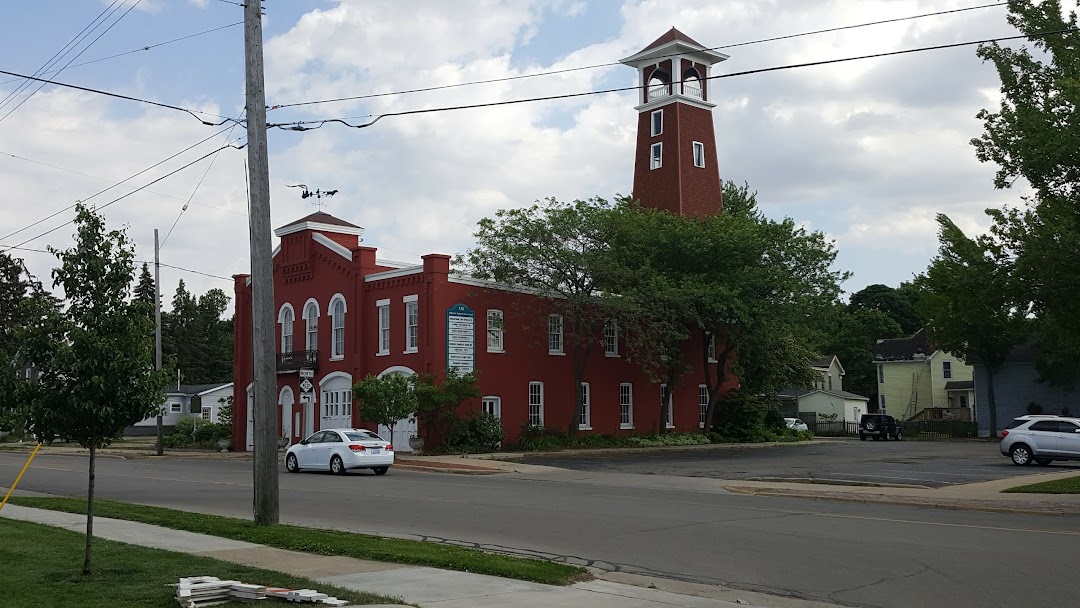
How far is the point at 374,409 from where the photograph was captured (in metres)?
34.6

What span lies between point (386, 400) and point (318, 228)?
1240 cm

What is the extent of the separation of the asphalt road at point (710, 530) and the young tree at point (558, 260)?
565 inches

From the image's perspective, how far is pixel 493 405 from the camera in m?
39.9

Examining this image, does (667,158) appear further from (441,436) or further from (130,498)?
(130,498)

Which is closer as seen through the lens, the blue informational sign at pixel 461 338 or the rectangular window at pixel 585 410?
the blue informational sign at pixel 461 338

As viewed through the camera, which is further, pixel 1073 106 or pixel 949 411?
pixel 949 411

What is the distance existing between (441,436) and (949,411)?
48.1 m

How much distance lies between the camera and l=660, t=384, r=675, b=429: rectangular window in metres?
45.9

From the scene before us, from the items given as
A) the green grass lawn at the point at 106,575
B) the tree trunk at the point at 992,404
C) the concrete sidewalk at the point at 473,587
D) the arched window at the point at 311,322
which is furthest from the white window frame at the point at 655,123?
the green grass lawn at the point at 106,575

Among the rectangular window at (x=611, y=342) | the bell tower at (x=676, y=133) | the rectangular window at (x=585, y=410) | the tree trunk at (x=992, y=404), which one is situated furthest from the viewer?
the tree trunk at (x=992, y=404)

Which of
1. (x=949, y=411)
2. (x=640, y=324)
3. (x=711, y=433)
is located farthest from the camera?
(x=949, y=411)

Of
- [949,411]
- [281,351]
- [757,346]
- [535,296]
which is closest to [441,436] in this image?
[535,296]

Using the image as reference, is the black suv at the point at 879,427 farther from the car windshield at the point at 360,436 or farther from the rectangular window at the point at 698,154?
the car windshield at the point at 360,436

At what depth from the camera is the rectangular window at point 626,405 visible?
152ft
